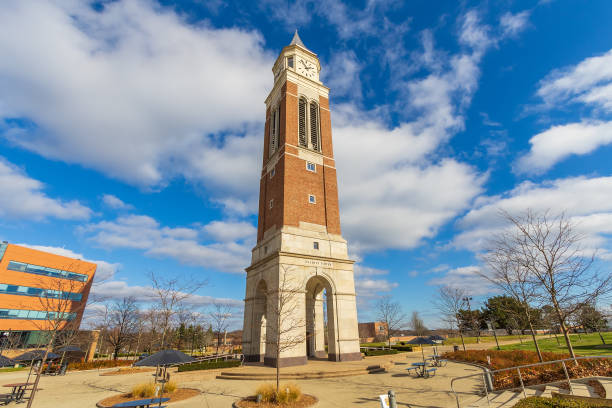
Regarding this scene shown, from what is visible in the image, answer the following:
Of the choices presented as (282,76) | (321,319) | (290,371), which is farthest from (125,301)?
(282,76)

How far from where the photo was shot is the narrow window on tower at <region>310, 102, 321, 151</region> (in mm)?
30884

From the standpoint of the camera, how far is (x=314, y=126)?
3184 cm

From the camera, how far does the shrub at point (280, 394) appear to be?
37.2 ft

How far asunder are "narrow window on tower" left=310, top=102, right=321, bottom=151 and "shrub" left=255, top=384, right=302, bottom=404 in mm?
23295

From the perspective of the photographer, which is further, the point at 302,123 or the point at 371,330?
the point at 371,330

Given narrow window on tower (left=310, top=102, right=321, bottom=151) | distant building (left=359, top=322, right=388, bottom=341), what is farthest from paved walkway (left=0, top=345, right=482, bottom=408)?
distant building (left=359, top=322, right=388, bottom=341)

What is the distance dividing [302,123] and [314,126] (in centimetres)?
154

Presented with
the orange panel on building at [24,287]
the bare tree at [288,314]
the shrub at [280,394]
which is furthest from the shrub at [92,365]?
the shrub at [280,394]

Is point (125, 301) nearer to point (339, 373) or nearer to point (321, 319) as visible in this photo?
point (321, 319)

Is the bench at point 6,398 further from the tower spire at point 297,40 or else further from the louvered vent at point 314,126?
the tower spire at point 297,40

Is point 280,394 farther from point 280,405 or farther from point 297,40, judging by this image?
point 297,40

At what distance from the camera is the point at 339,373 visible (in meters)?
17.6

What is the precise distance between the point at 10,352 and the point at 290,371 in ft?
136

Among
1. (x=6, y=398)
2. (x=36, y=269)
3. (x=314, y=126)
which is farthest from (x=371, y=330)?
(x=6, y=398)
